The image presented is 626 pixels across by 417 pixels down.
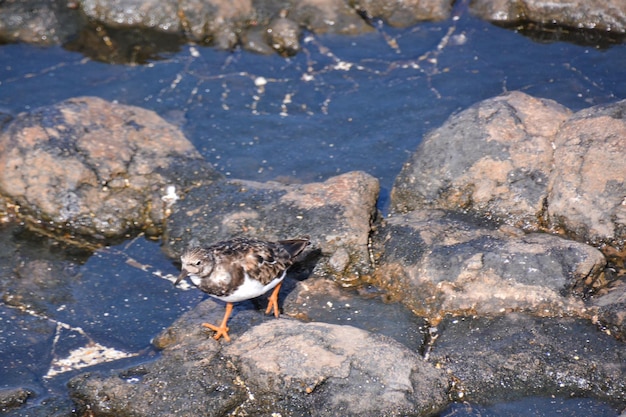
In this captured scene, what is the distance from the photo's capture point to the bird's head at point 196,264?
7160 millimetres

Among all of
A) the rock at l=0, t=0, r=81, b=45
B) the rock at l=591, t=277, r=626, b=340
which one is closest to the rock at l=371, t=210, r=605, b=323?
the rock at l=591, t=277, r=626, b=340

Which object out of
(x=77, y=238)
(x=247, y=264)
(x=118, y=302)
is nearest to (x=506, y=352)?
(x=247, y=264)

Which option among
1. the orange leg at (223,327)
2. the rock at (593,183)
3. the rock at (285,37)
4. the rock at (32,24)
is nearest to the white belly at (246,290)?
the orange leg at (223,327)

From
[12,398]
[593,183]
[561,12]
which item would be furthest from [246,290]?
[561,12]

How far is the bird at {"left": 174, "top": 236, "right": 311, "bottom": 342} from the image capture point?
7219mm

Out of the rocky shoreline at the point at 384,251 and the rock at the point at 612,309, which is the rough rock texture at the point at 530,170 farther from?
the rock at the point at 612,309

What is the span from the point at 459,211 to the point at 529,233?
80 centimetres

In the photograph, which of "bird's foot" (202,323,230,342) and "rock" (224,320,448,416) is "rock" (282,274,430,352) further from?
"bird's foot" (202,323,230,342)

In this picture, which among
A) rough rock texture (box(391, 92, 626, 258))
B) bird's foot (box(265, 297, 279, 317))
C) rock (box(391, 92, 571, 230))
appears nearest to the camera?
bird's foot (box(265, 297, 279, 317))

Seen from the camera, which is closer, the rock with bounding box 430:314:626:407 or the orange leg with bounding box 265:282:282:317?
the rock with bounding box 430:314:626:407

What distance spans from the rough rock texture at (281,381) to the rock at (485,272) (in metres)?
0.95

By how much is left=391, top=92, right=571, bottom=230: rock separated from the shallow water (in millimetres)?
803

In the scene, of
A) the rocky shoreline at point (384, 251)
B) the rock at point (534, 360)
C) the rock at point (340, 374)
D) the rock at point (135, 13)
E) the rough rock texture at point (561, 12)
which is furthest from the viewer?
the rock at point (135, 13)

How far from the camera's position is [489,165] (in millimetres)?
9047
